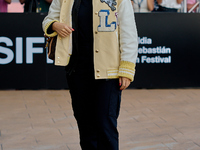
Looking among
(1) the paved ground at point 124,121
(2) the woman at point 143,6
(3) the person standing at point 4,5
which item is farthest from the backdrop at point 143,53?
(3) the person standing at point 4,5

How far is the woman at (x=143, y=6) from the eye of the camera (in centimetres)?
813

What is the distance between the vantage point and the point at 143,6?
8.17 meters

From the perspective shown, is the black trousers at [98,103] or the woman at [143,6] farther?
the woman at [143,6]

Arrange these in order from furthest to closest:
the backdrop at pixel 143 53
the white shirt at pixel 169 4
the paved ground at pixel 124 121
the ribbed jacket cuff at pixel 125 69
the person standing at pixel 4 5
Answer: the white shirt at pixel 169 4 < the person standing at pixel 4 5 < the backdrop at pixel 143 53 < the paved ground at pixel 124 121 < the ribbed jacket cuff at pixel 125 69

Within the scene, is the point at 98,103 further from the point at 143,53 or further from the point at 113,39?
the point at 143,53

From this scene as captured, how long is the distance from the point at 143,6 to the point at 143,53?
1.01 m

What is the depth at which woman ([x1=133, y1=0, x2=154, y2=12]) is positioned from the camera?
8133mm

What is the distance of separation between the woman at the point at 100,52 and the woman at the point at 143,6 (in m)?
4.97

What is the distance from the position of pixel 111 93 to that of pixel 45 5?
A: 5080mm

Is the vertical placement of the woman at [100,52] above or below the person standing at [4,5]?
below

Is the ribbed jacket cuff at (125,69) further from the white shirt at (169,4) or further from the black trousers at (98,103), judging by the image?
the white shirt at (169,4)

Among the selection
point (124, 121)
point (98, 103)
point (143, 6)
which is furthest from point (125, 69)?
point (143, 6)

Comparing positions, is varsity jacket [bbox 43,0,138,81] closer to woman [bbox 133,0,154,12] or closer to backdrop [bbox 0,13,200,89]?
backdrop [bbox 0,13,200,89]

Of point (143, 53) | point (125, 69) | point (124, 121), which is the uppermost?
point (125, 69)
